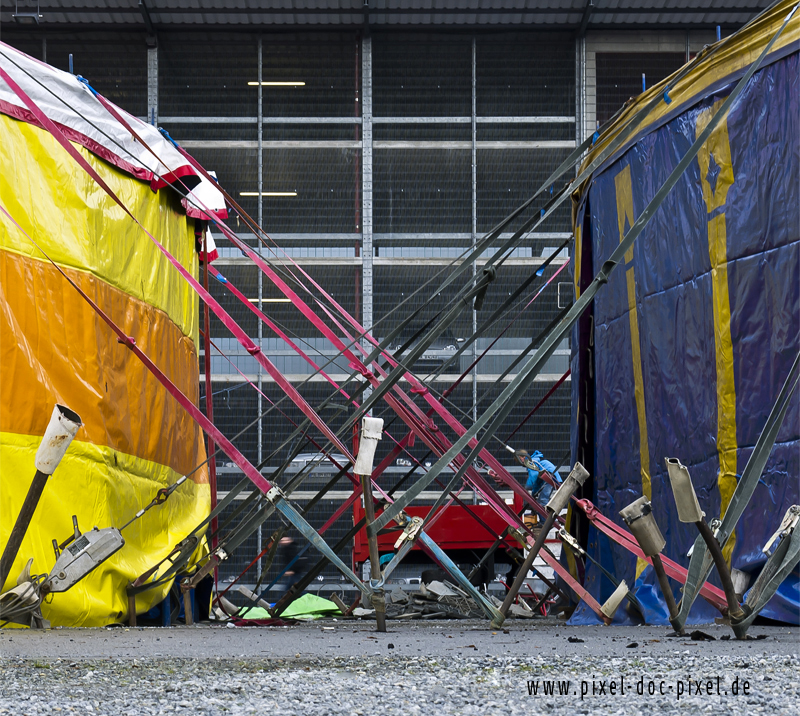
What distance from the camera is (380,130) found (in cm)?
1410

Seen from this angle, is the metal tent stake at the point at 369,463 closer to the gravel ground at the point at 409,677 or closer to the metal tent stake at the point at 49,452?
the gravel ground at the point at 409,677

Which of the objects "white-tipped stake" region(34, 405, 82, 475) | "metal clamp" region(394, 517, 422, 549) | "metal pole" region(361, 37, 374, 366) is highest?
"metal pole" region(361, 37, 374, 366)

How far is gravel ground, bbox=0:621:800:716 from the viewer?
217 centimetres

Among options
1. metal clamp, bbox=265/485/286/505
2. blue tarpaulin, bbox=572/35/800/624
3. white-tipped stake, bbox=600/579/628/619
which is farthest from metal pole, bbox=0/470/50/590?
blue tarpaulin, bbox=572/35/800/624

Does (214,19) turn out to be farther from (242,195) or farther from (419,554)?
(419,554)

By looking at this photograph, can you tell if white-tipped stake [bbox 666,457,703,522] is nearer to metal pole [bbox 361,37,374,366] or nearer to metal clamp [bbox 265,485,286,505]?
metal clamp [bbox 265,485,286,505]

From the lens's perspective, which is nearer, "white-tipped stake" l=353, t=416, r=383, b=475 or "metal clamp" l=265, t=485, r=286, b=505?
"white-tipped stake" l=353, t=416, r=383, b=475

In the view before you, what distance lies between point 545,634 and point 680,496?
1.71 m

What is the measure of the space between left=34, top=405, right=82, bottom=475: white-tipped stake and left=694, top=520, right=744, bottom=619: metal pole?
2105mm

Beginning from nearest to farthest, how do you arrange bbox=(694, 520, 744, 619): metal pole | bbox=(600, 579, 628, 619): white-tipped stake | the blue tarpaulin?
1. bbox=(694, 520, 744, 619): metal pole
2. bbox=(600, 579, 628, 619): white-tipped stake
3. the blue tarpaulin

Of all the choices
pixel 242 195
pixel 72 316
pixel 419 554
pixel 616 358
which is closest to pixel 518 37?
pixel 242 195

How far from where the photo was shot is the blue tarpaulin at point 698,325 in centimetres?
468

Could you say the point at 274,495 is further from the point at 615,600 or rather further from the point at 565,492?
the point at 615,600

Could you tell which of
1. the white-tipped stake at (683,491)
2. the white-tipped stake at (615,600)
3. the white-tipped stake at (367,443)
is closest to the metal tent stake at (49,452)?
the white-tipped stake at (367,443)
